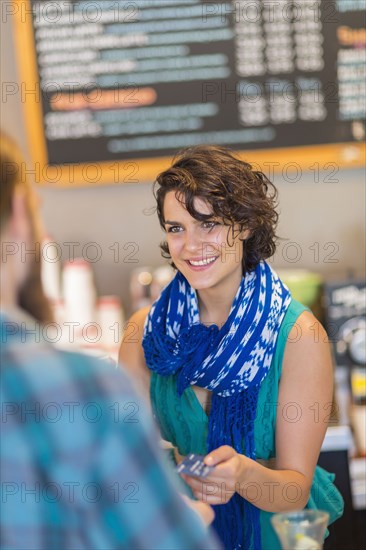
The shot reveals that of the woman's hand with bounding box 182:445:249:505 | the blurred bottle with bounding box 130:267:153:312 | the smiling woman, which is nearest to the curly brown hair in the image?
the smiling woman

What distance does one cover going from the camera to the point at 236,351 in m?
1.68

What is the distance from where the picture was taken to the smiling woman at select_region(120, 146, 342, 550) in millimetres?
1657

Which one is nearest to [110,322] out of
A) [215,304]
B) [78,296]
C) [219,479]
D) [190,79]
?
[78,296]

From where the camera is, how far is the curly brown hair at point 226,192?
167 cm

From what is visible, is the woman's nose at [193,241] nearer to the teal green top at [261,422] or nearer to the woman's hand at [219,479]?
the teal green top at [261,422]

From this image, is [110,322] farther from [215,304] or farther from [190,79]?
[215,304]

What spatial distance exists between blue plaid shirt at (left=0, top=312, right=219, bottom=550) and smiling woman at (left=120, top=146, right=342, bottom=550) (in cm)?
83

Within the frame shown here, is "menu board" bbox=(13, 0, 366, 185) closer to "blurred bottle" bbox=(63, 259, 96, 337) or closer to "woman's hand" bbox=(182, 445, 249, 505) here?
"blurred bottle" bbox=(63, 259, 96, 337)

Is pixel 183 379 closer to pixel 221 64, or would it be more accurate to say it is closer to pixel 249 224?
pixel 249 224

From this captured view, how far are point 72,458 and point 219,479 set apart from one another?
2.17 ft

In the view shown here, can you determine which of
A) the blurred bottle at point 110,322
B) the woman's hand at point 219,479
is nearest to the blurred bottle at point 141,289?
the blurred bottle at point 110,322

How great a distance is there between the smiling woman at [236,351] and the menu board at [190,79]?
0.94 meters

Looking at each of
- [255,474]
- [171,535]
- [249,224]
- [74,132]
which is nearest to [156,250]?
[74,132]

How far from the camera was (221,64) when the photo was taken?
2.65 meters
